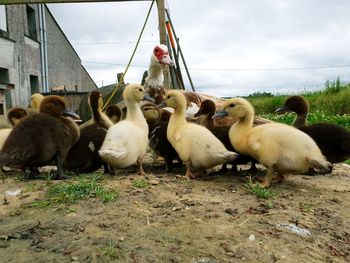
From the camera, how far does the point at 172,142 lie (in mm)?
4508

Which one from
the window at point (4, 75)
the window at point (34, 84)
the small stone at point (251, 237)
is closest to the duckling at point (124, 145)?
the small stone at point (251, 237)

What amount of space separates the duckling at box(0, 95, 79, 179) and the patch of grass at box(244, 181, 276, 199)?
1.83 m

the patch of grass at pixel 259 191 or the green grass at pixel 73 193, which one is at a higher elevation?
the green grass at pixel 73 193

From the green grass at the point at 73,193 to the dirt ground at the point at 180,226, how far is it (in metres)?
0.07

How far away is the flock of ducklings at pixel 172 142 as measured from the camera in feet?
12.5

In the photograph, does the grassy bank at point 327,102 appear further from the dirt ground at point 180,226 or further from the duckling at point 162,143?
the dirt ground at point 180,226

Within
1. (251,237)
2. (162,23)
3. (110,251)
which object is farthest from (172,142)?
(162,23)

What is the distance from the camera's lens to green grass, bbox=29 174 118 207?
126 inches

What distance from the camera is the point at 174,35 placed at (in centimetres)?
841

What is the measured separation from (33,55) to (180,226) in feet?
44.8

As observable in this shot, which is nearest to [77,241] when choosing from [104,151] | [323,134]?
[104,151]

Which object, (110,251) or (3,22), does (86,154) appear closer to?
(110,251)

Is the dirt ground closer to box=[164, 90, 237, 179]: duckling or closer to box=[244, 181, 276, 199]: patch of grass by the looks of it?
box=[244, 181, 276, 199]: patch of grass

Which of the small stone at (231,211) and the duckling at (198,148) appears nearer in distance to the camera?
the small stone at (231,211)
